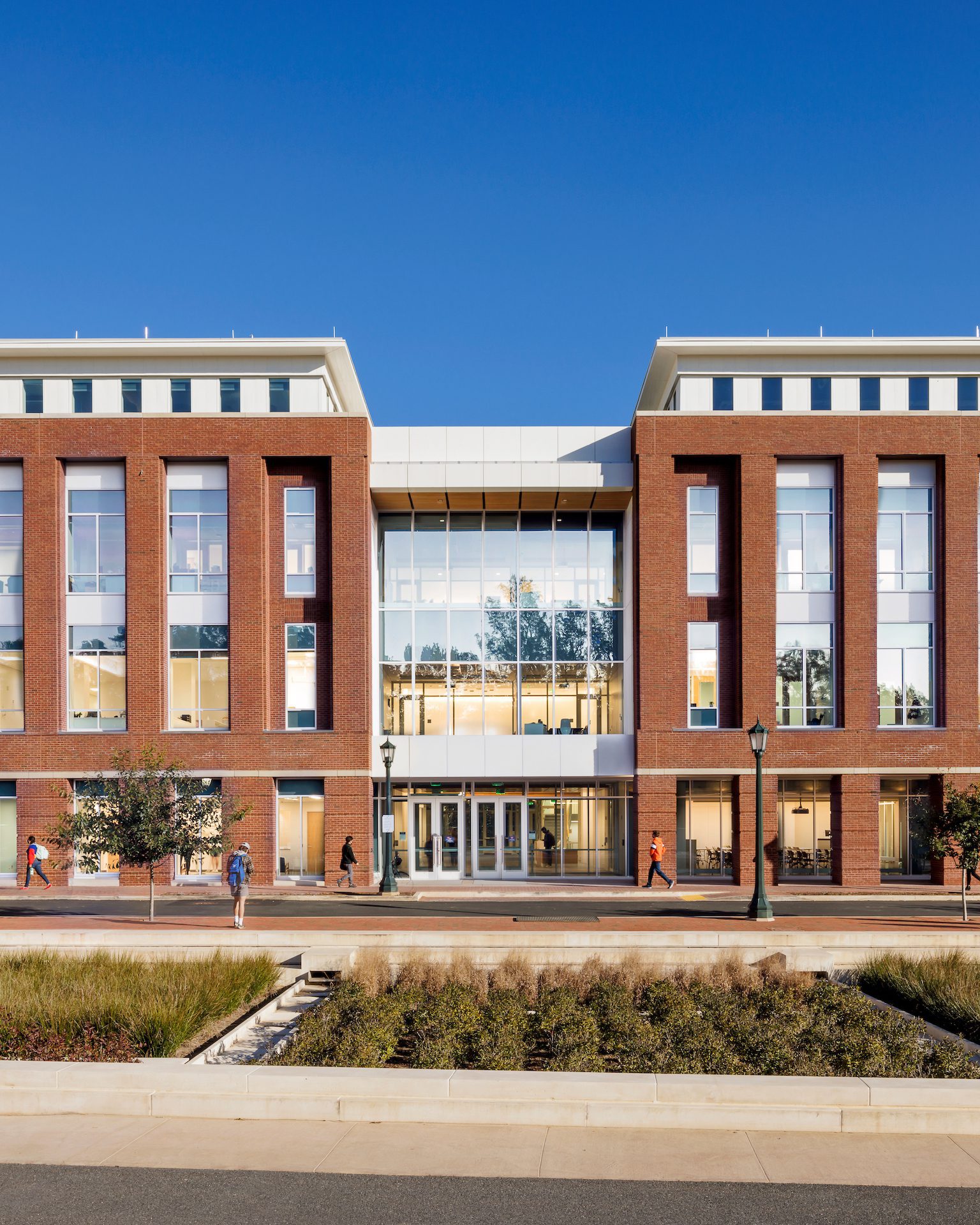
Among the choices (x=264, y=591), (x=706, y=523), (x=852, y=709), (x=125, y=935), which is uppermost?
(x=706, y=523)

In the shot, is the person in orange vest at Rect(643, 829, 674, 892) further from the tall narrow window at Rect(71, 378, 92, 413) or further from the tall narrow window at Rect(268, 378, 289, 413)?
the tall narrow window at Rect(71, 378, 92, 413)

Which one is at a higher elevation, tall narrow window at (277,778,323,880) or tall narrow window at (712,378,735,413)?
tall narrow window at (712,378,735,413)

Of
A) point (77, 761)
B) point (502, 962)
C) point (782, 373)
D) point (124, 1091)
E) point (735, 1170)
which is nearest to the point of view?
point (735, 1170)

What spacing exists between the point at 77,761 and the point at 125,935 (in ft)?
43.0

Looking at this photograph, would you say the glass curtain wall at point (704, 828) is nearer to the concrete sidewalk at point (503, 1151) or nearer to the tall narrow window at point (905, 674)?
the tall narrow window at point (905, 674)

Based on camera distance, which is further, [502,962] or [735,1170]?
[502,962]

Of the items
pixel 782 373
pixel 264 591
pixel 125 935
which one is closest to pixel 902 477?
pixel 782 373

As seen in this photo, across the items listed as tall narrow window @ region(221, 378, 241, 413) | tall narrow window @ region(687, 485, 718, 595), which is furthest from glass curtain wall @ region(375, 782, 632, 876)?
tall narrow window @ region(221, 378, 241, 413)

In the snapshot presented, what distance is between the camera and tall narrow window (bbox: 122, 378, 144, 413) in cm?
3128

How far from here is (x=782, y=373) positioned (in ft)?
103

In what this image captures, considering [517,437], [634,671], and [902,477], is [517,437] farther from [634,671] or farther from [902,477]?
[902,477]

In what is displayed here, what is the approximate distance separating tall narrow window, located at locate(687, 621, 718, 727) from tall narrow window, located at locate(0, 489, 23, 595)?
66.9 ft

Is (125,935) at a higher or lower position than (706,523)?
lower

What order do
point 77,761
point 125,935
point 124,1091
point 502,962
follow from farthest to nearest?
point 77,761, point 125,935, point 502,962, point 124,1091
